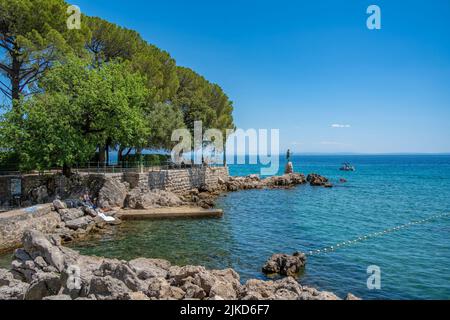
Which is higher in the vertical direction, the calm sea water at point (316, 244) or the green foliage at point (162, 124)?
the green foliage at point (162, 124)

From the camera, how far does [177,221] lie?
2666cm

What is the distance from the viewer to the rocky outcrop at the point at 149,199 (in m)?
29.0

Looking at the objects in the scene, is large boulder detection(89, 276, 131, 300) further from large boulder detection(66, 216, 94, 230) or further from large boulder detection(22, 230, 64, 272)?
large boulder detection(66, 216, 94, 230)

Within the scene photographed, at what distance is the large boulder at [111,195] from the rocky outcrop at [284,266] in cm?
1750

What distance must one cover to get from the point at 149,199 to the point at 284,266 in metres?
17.6

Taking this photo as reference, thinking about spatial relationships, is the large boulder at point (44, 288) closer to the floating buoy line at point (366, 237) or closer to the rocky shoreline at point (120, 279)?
the rocky shoreline at point (120, 279)

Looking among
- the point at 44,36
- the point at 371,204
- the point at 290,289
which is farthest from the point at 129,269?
the point at 371,204

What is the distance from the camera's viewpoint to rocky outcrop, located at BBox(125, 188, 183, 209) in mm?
28984

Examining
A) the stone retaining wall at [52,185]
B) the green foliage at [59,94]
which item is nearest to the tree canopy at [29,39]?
the green foliage at [59,94]

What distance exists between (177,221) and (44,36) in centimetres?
2142

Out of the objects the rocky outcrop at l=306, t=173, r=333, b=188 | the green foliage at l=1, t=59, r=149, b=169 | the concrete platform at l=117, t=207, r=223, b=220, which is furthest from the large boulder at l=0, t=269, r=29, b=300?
the rocky outcrop at l=306, t=173, r=333, b=188

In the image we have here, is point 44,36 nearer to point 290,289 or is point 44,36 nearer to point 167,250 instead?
point 167,250

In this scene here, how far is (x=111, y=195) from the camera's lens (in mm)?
29156

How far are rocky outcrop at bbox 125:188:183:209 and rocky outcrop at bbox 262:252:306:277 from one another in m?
16.0
